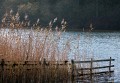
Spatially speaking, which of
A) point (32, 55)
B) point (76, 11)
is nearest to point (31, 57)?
point (32, 55)

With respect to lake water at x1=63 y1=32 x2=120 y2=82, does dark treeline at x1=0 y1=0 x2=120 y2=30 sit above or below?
above

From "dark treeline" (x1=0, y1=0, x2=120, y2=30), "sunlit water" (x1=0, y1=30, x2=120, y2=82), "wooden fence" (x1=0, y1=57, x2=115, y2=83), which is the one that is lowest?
"wooden fence" (x1=0, y1=57, x2=115, y2=83)

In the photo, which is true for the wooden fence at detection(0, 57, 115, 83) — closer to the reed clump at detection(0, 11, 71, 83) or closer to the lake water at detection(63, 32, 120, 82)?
the reed clump at detection(0, 11, 71, 83)

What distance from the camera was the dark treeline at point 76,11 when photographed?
8019cm

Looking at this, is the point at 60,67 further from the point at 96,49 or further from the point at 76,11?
the point at 76,11

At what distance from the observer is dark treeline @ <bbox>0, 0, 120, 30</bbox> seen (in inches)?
3157

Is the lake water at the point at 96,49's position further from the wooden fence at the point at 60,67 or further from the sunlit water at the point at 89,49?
the wooden fence at the point at 60,67

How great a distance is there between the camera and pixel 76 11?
8588cm

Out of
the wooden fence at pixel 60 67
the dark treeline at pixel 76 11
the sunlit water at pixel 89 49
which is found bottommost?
the wooden fence at pixel 60 67

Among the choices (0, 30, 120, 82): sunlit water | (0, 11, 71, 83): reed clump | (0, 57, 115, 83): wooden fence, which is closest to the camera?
(0, 57, 115, 83): wooden fence

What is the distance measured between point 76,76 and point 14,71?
3.79 m

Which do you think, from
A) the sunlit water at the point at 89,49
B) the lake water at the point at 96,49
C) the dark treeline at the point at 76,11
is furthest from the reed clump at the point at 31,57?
the dark treeline at the point at 76,11

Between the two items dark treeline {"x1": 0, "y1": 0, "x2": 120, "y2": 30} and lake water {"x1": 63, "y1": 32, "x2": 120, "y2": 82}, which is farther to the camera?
dark treeline {"x1": 0, "y1": 0, "x2": 120, "y2": 30}

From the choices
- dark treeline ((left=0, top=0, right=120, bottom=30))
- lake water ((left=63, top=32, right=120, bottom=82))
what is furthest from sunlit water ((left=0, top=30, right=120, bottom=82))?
dark treeline ((left=0, top=0, right=120, bottom=30))
